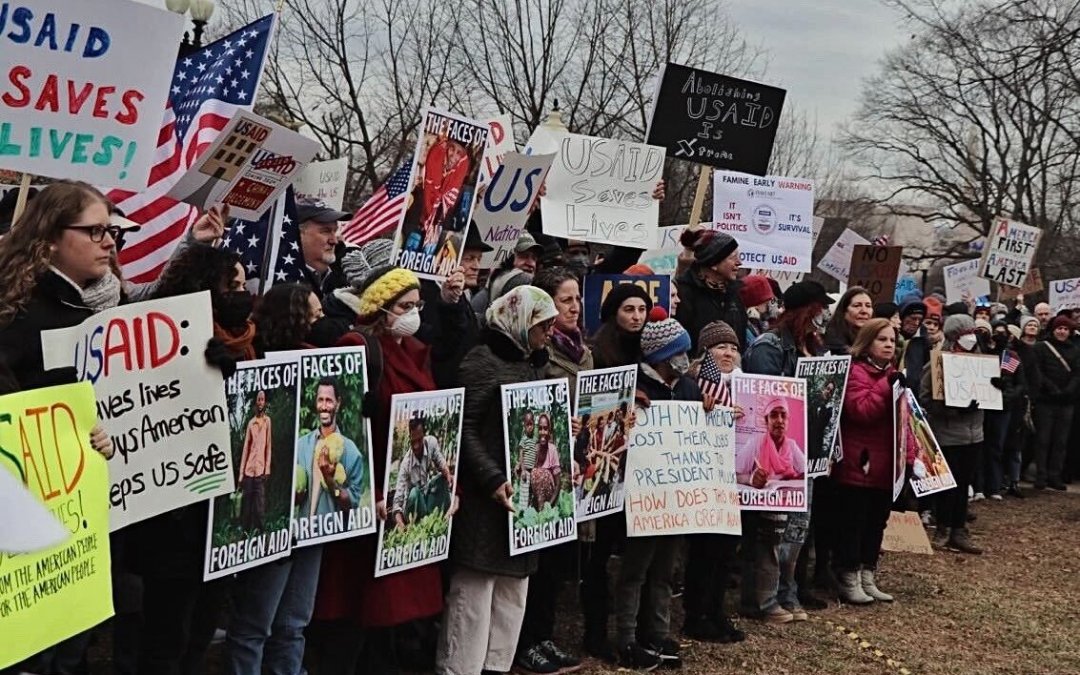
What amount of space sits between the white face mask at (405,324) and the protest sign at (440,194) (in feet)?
2.33

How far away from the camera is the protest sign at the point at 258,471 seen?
460 cm

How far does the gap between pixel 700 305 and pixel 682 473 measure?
5.42ft

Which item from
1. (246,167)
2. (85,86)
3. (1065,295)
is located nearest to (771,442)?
(246,167)

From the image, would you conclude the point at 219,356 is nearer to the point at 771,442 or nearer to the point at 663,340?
the point at 663,340

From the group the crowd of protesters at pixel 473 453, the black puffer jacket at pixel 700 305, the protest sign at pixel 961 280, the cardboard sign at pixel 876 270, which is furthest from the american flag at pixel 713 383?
the protest sign at pixel 961 280

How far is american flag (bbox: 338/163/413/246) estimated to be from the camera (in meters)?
8.13

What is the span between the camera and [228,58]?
6309mm

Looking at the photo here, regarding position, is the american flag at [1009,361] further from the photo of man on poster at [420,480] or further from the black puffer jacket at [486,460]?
the photo of man on poster at [420,480]

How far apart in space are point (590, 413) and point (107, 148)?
8.60 feet

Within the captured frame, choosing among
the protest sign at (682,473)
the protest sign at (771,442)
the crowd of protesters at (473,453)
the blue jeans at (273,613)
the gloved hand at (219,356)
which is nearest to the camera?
the gloved hand at (219,356)

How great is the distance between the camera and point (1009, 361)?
1346 cm

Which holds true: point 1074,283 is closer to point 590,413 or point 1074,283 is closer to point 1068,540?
point 1068,540

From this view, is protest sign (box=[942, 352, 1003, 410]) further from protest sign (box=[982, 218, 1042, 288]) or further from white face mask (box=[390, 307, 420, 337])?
white face mask (box=[390, 307, 420, 337])

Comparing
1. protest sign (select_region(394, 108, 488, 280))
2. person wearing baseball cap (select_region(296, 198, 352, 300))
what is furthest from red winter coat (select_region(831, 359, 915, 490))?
person wearing baseball cap (select_region(296, 198, 352, 300))
